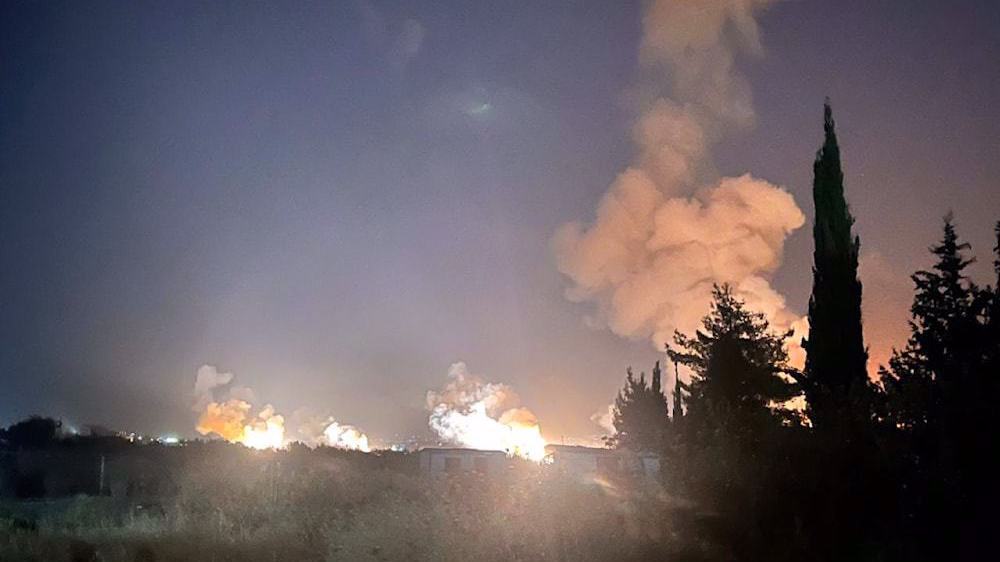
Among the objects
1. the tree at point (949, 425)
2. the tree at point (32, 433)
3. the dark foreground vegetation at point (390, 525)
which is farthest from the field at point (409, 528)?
the tree at point (32, 433)

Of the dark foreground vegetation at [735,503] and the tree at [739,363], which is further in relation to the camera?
the tree at [739,363]

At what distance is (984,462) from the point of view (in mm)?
12258

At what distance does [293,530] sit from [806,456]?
28.0 ft

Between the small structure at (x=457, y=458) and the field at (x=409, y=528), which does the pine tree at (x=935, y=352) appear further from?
the small structure at (x=457, y=458)

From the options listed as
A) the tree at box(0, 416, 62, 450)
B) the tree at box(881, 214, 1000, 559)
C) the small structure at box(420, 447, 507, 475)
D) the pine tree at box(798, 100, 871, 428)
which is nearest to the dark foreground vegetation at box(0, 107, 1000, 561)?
the tree at box(881, 214, 1000, 559)

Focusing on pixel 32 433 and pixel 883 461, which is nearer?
pixel 883 461

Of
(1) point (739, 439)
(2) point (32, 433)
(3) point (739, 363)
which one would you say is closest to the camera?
(1) point (739, 439)

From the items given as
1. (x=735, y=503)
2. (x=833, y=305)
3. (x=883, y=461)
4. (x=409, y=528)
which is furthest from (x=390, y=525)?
(x=833, y=305)

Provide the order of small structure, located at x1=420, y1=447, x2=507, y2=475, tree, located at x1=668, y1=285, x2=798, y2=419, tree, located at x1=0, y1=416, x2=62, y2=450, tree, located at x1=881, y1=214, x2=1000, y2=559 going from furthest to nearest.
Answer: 1. tree, located at x1=0, y1=416, x2=62, y2=450
2. small structure, located at x1=420, y1=447, x2=507, y2=475
3. tree, located at x1=668, y1=285, x2=798, y2=419
4. tree, located at x1=881, y1=214, x2=1000, y2=559

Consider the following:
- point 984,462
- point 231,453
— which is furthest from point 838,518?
point 231,453

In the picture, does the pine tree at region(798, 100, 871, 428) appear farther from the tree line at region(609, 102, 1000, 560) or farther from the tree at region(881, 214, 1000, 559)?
the tree at region(881, 214, 1000, 559)

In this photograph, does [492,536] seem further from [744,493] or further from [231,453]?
[231,453]

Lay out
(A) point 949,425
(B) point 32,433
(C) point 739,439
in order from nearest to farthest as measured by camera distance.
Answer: (A) point 949,425
(C) point 739,439
(B) point 32,433

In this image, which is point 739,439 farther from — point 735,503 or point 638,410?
point 638,410
